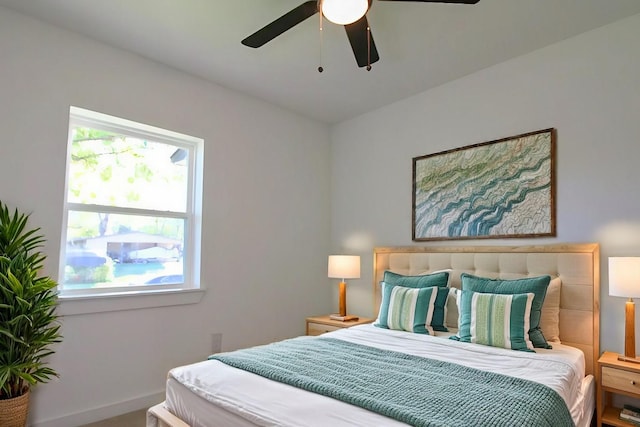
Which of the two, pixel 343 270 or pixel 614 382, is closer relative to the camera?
pixel 614 382

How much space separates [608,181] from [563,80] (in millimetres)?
808

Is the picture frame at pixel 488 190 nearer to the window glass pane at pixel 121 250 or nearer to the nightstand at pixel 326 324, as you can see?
the nightstand at pixel 326 324

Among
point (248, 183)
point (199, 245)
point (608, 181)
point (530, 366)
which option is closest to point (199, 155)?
point (248, 183)

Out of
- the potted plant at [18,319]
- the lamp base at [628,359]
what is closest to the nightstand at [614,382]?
the lamp base at [628,359]

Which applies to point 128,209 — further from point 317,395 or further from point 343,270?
point 317,395

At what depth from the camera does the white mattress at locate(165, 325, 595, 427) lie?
1483 millimetres

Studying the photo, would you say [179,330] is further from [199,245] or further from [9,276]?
[9,276]

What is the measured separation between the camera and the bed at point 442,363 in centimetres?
153

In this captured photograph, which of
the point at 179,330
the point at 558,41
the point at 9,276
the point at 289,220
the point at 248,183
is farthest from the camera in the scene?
the point at 289,220

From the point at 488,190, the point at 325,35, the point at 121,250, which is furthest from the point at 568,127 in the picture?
the point at 121,250

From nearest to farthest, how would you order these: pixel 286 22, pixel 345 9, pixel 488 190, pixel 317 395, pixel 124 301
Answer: pixel 317 395
pixel 345 9
pixel 286 22
pixel 124 301
pixel 488 190

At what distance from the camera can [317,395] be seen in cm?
165

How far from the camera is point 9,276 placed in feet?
6.79

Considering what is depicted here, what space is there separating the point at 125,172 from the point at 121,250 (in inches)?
24.6
